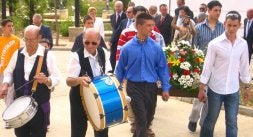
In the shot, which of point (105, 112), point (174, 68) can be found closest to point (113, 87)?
point (105, 112)

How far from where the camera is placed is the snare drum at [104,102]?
5.18 m

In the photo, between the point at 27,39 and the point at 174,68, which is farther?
the point at 174,68

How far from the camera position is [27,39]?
17.4ft

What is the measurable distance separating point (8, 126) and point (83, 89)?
0.87 m

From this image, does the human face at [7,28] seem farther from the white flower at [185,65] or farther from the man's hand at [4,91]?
the man's hand at [4,91]

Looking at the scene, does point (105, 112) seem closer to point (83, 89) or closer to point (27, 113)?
point (83, 89)

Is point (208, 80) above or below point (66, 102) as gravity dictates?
above

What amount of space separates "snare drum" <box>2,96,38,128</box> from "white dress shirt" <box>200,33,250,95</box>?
2.10 metres

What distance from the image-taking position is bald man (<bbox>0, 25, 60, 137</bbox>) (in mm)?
5352

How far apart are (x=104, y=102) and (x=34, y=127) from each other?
871 mm

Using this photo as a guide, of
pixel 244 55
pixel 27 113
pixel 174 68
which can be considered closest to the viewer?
pixel 27 113

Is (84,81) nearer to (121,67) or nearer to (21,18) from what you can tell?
(121,67)

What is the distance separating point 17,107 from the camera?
5184mm

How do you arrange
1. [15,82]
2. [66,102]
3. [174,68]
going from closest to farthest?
[15,82] < [174,68] < [66,102]
